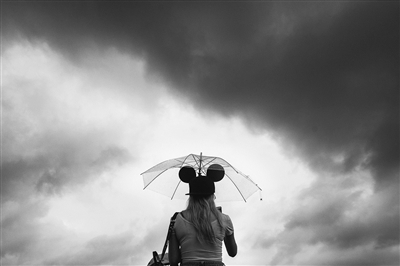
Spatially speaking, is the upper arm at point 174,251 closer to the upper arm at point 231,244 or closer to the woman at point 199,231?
the woman at point 199,231

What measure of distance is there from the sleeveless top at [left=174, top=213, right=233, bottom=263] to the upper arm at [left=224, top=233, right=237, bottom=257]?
10.3 inches

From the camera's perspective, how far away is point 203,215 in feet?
17.7

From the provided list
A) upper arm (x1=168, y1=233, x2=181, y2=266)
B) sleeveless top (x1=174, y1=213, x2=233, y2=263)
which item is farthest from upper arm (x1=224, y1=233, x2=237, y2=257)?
upper arm (x1=168, y1=233, x2=181, y2=266)

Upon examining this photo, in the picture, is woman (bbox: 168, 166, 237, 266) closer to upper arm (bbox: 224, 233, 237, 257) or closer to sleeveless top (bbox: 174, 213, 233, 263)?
sleeveless top (bbox: 174, 213, 233, 263)

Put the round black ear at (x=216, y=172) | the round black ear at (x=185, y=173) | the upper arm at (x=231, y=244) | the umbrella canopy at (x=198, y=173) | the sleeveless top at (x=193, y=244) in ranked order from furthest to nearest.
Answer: the umbrella canopy at (x=198, y=173) → the round black ear at (x=216, y=172) → the round black ear at (x=185, y=173) → the upper arm at (x=231, y=244) → the sleeveless top at (x=193, y=244)

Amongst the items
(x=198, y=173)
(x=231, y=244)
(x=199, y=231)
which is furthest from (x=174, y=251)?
(x=198, y=173)

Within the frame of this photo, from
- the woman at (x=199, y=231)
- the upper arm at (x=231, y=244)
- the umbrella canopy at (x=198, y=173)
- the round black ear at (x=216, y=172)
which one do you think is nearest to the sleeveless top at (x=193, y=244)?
the woman at (x=199, y=231)

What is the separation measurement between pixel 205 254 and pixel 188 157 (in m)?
2.59

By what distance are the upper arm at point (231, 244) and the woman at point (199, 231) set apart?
116mm

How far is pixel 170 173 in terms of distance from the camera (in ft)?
25.7

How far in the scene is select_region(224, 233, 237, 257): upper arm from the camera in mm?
5703

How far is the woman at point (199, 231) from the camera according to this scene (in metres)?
5.27

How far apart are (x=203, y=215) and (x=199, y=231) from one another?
0.78ft

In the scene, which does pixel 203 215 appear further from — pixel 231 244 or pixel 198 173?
pixel 198 173
